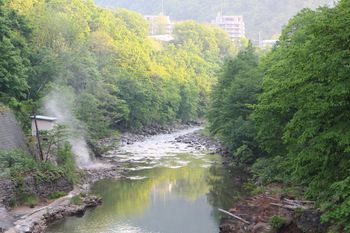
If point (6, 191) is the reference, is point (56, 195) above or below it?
below

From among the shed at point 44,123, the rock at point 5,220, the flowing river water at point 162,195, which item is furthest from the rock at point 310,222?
the shed at point 44,123

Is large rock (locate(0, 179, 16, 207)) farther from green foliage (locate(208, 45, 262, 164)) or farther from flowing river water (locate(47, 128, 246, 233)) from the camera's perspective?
green foliage (locate(208, 45, 262, 164))

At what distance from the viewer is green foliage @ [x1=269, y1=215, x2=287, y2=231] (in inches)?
768

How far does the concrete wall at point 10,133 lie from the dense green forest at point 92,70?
48.7 inches

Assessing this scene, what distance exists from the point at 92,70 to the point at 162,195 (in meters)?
26.3

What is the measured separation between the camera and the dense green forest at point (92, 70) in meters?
39.2

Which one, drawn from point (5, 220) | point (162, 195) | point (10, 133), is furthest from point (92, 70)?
point (5, 220)

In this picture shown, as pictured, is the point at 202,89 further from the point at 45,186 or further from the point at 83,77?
the point at 45,186

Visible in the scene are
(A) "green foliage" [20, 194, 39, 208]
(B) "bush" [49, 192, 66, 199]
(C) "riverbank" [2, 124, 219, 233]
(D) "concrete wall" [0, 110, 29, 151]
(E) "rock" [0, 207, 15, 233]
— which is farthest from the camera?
(D) "concrete wall" [0, 110, 29, 151]

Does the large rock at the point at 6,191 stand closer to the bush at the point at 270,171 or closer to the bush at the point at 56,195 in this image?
the bush at the point at 56,195

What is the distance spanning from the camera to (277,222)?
1964 centimetres

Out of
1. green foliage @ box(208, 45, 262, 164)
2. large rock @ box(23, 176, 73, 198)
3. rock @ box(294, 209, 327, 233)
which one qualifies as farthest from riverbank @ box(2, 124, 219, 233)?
rock @ box(294, 209, 327, 233)

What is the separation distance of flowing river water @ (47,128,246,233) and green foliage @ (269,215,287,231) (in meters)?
4.37

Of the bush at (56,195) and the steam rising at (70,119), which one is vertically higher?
the steam rising at (70,119)
